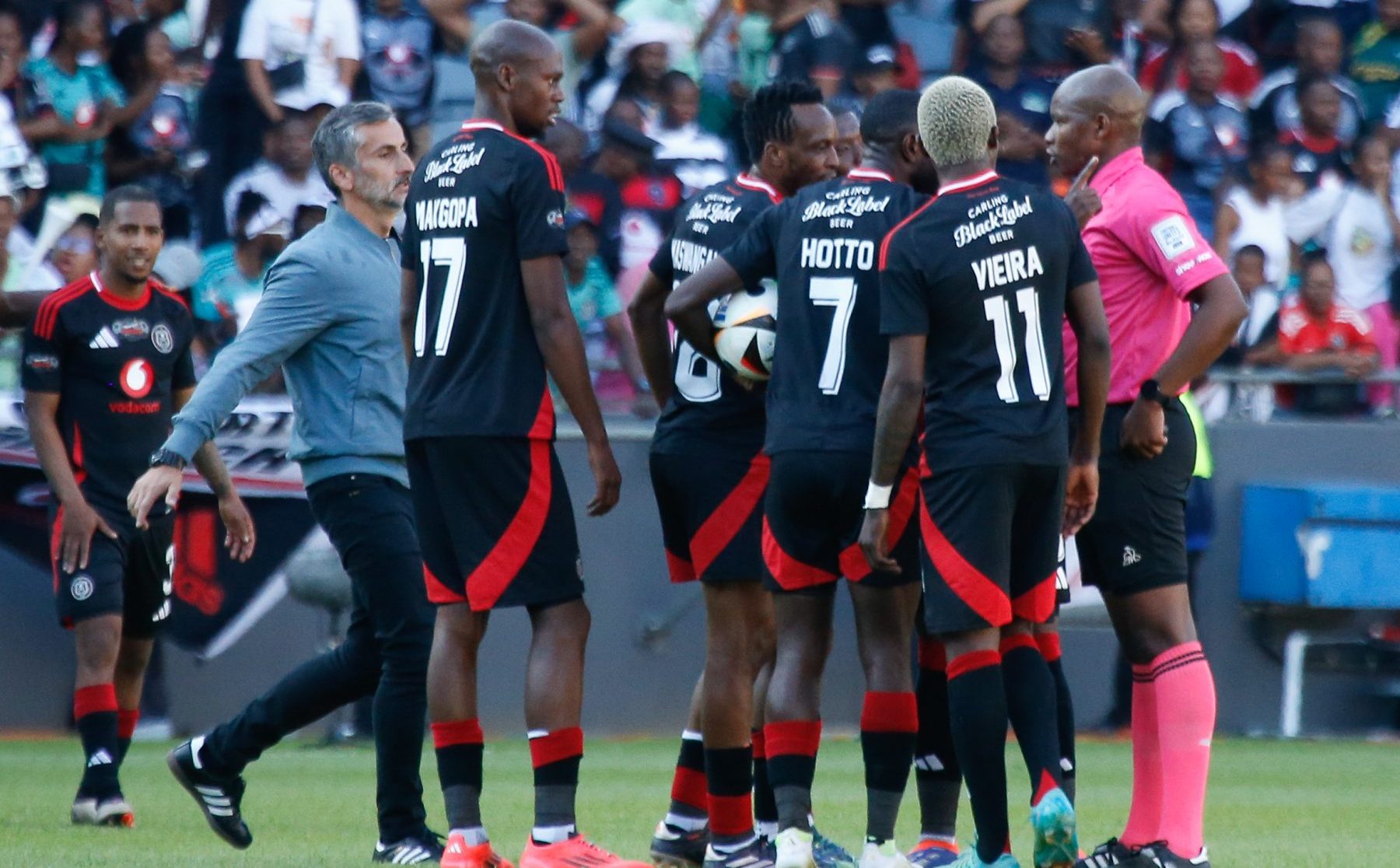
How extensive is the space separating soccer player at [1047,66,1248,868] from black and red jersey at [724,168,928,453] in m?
0.63

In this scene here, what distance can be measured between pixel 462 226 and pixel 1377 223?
944 centimetres

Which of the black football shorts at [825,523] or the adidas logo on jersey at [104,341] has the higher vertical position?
the adidas logo on jersey at [104,341]

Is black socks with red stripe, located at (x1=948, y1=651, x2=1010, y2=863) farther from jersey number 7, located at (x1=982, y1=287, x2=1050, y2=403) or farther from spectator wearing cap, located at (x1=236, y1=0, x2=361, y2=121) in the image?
spectator wearing cap, located at (x1=236, y1=0, x2=361, y2=121)

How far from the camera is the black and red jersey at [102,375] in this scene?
326 inches

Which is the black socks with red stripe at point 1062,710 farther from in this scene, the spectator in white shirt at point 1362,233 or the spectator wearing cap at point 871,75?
the spectator in white shirt at point 1362,233

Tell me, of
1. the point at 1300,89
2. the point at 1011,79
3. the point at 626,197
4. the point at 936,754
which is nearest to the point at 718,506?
the point at 936,754

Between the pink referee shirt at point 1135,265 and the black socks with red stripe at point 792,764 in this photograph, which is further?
the pink referee shirt at point 1135,265

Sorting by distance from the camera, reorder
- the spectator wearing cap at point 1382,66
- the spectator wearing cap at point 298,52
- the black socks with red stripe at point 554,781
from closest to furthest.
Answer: the black socks with red stripe at point 554,781, the spectator wearing cap at point 298,52, the spectator wearing cap at point 1382,66

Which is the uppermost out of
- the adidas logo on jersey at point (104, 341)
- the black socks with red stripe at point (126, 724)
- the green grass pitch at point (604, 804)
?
the adidas logo on jersey at point (104, 341)

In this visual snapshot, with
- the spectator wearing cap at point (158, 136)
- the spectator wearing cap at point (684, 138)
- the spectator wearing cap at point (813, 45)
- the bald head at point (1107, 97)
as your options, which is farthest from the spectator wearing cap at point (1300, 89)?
the bald head at point (1107, 97)

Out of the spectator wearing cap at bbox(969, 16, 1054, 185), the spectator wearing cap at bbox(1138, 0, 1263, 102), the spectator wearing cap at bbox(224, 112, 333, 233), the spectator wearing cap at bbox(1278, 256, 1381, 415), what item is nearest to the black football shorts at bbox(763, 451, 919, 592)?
the spectator wearing cap at bbox(1278, 256, 1381, 415)

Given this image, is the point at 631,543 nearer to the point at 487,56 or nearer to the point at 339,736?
the point at 339,736

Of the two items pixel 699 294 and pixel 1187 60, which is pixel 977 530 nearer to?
pixel 699 294

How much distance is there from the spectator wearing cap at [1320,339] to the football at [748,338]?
6781 mm
